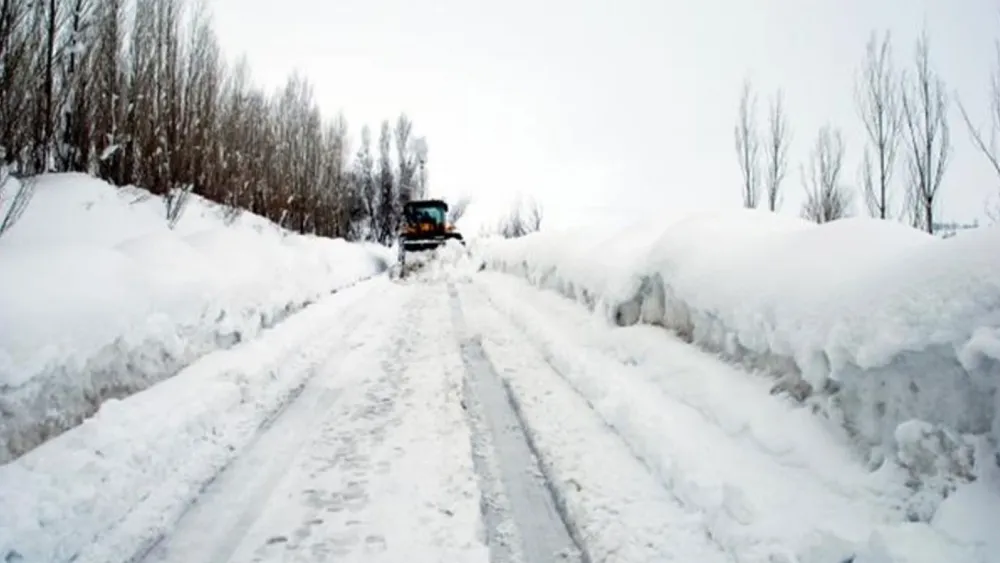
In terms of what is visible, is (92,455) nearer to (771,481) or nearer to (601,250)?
(771,481)

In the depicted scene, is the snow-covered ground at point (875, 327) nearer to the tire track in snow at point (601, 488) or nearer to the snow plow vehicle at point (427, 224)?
the tire track in snow at point (601, 488)

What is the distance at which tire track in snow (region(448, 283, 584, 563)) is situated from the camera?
285cm

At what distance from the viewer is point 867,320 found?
3.19 metres

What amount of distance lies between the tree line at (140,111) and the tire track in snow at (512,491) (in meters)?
5.48

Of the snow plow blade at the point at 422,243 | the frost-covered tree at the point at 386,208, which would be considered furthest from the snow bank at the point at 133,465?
the frost-covered tree at the point at 386,208

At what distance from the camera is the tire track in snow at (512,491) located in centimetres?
285

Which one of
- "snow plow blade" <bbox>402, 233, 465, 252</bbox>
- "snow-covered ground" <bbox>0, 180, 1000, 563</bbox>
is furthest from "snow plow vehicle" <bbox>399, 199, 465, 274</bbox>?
"snow-covered ground" <bbox>0, 180, 1000, 563</bbox>

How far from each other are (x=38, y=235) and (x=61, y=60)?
4308 millimetres

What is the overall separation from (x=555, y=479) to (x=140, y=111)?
14382mm

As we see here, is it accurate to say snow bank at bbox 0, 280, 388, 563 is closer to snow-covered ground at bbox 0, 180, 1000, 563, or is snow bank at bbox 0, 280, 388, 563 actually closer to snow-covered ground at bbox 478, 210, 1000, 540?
snow-covered ground at bbox 0, 180, 1000, 563

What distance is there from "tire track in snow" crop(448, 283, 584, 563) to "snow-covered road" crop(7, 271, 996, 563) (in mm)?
13

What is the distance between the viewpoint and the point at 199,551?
281 cm

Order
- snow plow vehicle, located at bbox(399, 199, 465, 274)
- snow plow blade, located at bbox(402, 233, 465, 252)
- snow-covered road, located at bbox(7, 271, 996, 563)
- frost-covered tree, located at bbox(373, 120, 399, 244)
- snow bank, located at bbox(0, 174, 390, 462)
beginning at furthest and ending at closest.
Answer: frost-covered tree, located at bbox(373, 120, 399, 244), snow plow vehicle, located at bbox(399, 199, 465, 274), snow plow blade, located at bbox(402, 233, 465, 252), snow bank, located at bbox(0, 174, 390, 462), snow-covered road, located at bbox(7, 271, 996, 563)

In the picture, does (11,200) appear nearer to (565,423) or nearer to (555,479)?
(565,423)
